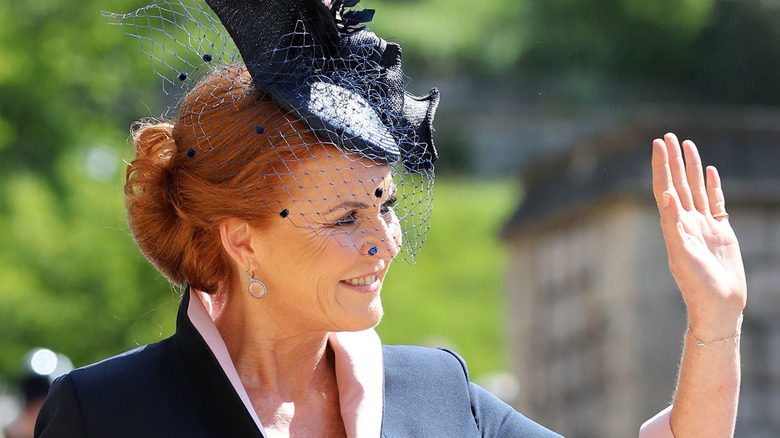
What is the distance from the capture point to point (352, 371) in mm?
2740

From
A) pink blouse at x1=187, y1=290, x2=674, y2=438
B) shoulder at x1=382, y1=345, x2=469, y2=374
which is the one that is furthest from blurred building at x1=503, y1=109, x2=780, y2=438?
pink blouse at x1=187, y1=290, x2=674, y2=438

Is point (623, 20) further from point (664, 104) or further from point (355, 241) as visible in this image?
point (355, 241)

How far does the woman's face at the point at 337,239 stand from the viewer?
256cm

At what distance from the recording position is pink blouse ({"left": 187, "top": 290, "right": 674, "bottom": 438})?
261 centimetres

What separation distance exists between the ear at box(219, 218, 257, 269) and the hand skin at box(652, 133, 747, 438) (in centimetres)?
89

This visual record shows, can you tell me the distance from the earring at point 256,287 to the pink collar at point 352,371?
4.4 inches

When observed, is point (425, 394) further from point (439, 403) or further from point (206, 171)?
point (206, 171)

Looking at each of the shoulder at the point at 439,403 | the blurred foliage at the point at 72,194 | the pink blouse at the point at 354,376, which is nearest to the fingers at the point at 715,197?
the pink blouse at the point at 354,376

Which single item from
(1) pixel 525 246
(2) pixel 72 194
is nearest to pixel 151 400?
(1) pixel 525 246

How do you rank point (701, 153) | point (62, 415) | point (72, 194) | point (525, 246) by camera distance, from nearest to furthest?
point (62, 415) < point (701, 153) < point (525, 246) < point (72, 194)

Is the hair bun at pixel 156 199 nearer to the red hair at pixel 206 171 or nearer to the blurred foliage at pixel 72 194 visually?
the red hair at pixel 206 171

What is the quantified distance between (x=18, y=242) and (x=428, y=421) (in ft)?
25.8

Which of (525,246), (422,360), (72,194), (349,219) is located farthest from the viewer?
(72,194)

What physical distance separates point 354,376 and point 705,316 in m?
0.77
